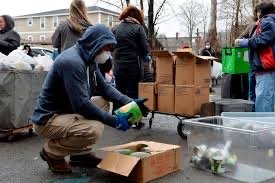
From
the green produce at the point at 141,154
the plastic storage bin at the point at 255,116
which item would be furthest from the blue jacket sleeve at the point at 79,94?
the plastic storage bin at the point at 255,116

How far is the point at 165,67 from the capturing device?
593 cm

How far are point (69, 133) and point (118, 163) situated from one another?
52 cm

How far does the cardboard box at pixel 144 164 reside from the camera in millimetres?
3768

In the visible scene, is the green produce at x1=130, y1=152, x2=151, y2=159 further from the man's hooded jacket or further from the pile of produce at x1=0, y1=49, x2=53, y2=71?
the pile of produce at x1=0, y1=49, x2=53, y2=71

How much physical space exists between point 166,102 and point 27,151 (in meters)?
1.97

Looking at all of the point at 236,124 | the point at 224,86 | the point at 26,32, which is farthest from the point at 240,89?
the point at 26,32

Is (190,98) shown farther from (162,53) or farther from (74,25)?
(74,25)

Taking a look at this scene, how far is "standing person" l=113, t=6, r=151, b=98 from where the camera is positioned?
6336 millimetres

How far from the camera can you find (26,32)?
65000 mm

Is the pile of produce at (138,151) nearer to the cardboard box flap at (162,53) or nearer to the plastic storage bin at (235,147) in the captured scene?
the plastic storage bin at (235,147)

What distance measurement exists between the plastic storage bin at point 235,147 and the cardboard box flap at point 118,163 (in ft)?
2.78

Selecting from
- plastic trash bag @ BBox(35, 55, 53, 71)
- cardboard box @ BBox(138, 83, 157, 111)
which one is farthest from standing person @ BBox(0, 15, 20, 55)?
cardboard box @ BBox(138, 83, 157, 111)

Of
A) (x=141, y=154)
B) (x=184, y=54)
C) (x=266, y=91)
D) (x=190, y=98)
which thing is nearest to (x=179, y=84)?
(x=190, y=98)

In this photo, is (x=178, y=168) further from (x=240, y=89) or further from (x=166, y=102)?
(x=240, y=89)
